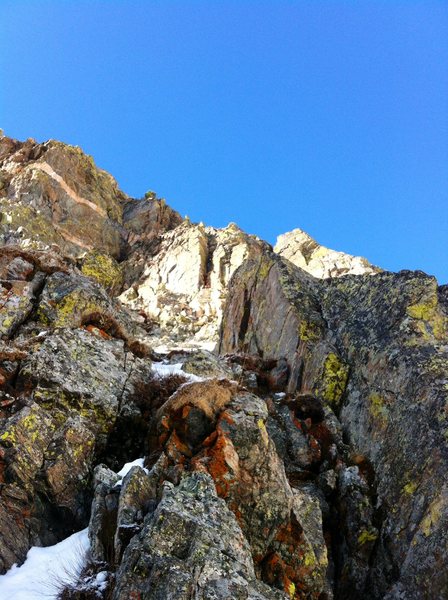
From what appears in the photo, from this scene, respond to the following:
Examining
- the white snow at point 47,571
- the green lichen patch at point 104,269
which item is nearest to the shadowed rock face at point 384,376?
the white snow at point 47,571

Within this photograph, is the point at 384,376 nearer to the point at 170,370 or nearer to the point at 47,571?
the point at 170,370

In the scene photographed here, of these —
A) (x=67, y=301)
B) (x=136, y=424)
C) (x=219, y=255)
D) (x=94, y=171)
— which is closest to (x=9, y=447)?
(x=136, y=424)

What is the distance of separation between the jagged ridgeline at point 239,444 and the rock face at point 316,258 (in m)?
46.8

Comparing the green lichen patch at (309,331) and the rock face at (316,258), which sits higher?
the rock face at (316,258)

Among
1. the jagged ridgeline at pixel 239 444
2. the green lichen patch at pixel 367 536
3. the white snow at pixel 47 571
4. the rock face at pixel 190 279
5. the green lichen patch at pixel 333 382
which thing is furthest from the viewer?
the rock face at pixel 190 279

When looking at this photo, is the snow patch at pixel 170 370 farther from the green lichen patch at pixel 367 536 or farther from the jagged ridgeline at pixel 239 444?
the green lichen patch at pixel 367 536

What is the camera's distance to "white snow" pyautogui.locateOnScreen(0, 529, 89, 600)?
962 centimetres

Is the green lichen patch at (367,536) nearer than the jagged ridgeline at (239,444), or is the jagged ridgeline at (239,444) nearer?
the jagged ridgeline at (239,444)

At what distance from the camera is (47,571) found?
10.2m

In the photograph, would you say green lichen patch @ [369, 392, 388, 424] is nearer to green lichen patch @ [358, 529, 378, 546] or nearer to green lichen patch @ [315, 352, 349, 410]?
green lichen patch @ [315, 352, 349, 410]

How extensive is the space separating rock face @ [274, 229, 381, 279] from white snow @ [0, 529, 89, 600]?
59.1 metres

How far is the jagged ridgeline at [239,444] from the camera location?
1027 cm

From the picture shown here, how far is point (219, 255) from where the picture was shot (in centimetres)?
7500

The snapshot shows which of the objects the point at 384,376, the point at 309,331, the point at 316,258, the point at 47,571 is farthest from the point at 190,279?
the point at 47,571
